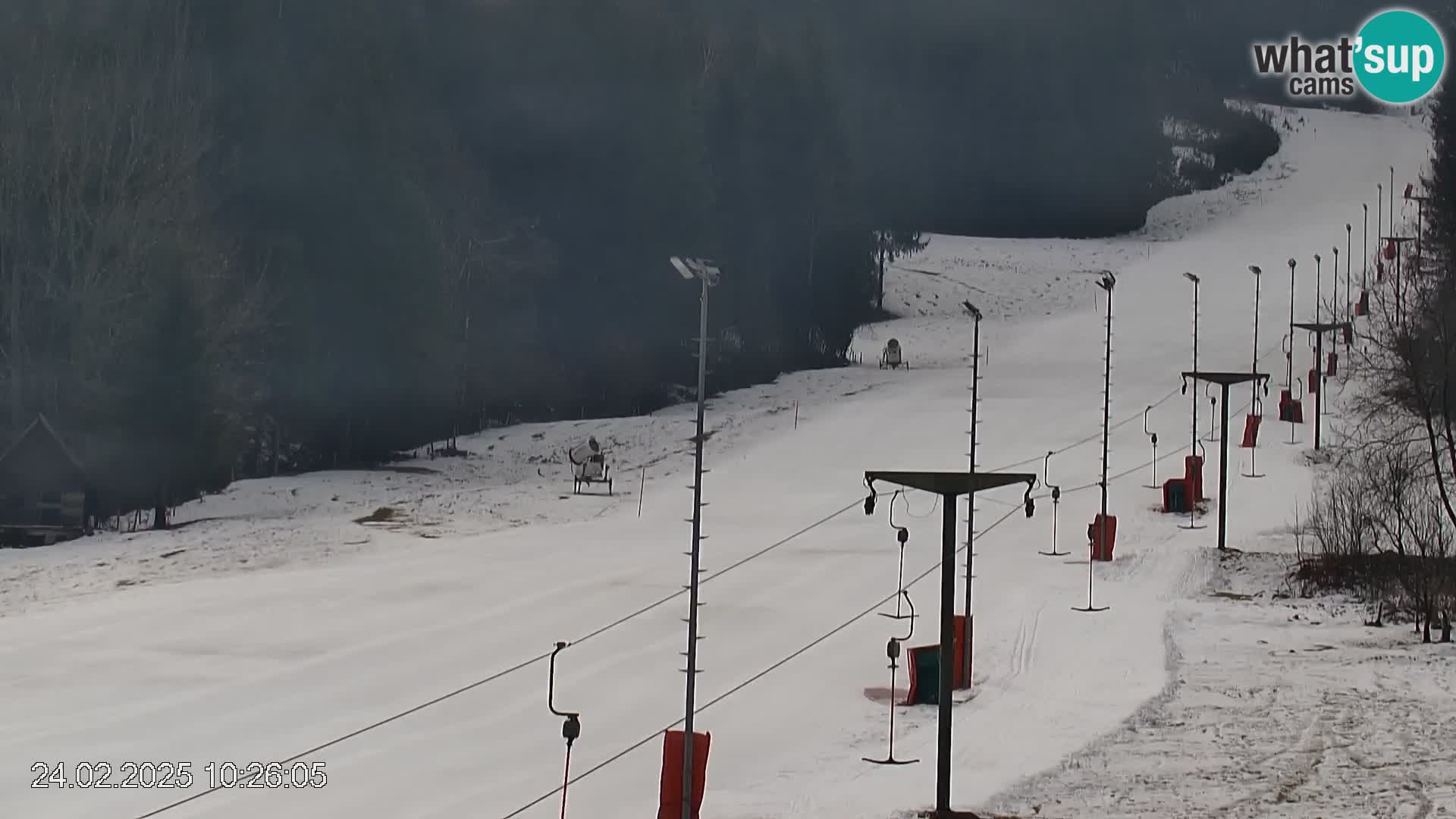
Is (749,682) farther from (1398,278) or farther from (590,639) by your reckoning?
(1398,278)

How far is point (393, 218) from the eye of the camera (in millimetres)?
48875

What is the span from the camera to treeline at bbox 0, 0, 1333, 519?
134ft

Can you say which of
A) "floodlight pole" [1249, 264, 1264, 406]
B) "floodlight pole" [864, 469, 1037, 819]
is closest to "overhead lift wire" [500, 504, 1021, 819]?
"floodlight pole" [864, 469, 1037, 819]

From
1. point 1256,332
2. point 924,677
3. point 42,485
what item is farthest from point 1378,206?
point 924,677

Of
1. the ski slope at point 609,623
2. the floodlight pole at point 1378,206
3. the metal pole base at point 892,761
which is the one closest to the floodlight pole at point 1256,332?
the ski slope at point 609,623

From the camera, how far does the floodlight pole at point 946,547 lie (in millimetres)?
13938

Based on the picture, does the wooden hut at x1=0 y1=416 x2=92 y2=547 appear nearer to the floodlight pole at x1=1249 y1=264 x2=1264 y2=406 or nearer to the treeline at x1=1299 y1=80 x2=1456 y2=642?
the treeline at x1=1299 y1=80 x2=1456 y2=642

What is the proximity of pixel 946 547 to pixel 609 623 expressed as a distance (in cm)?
1230

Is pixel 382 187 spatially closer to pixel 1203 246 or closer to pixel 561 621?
pixel 561 621

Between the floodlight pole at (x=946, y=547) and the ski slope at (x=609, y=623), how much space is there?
933 mm

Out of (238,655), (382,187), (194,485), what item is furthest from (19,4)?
(238,655)

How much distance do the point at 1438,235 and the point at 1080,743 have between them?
48.2 meters

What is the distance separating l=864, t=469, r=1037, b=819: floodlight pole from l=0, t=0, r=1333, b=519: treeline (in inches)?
1071

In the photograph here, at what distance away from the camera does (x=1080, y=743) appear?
18078mm
